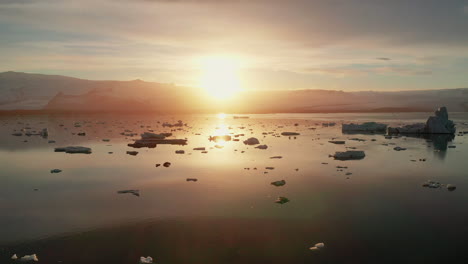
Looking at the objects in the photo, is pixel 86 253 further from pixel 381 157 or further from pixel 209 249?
pixel 381 157

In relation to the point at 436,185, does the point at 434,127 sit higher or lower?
higher

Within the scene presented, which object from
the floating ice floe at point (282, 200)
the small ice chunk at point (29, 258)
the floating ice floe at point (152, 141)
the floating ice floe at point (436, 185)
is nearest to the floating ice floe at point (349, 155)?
the floating ice floe at point (436, 185)

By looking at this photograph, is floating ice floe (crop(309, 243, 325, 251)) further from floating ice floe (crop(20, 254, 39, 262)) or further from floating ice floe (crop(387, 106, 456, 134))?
floating ice floe (crop(387, 106, 456, 134))

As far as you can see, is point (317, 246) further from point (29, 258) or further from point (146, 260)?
point (29, 258)

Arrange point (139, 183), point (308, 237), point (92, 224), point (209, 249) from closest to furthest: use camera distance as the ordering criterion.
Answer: point (209, 249) → point (308, 237) → point (92, 224) → point (139, 183)

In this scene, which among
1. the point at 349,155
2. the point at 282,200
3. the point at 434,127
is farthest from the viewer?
the point at 434,127

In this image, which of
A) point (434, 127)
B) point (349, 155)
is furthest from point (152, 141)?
point (434, 127)

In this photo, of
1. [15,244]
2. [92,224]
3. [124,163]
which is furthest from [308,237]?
[124,163]

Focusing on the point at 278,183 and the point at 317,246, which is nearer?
the point at 317,246

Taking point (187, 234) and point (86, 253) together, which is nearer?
point (86, 253)
